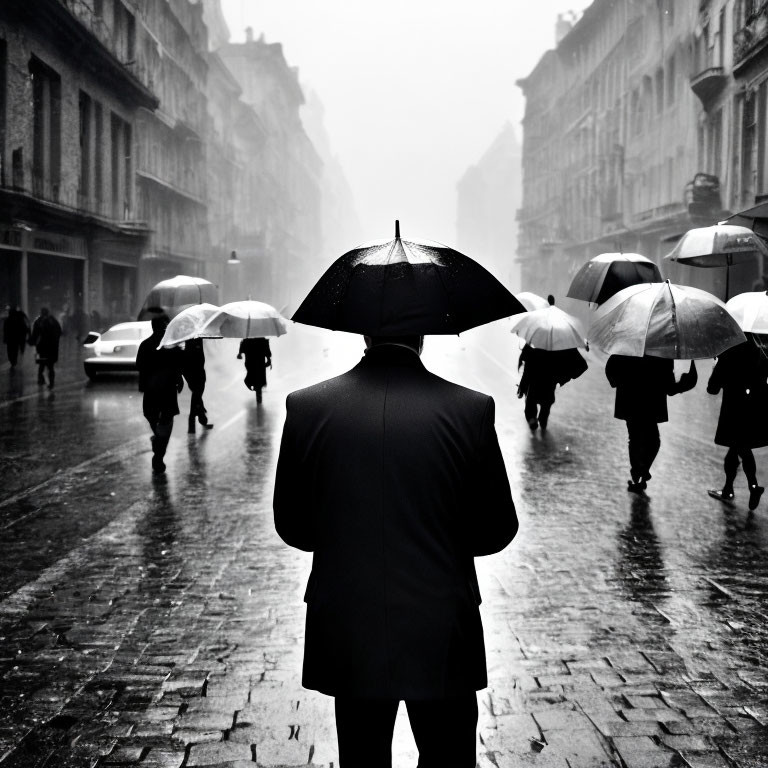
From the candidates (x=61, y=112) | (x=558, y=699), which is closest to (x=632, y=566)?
(x=558, y=699)

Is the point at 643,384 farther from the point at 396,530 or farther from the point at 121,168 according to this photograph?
the point at 121,168

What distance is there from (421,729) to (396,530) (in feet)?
1.79

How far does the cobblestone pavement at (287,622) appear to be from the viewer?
12.8ft

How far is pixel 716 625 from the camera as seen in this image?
5293 millimetres

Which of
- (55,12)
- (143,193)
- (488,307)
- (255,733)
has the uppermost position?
(55,12)

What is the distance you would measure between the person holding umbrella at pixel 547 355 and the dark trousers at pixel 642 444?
116 inches

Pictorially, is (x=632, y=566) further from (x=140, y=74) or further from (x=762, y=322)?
(x=140, y=74)

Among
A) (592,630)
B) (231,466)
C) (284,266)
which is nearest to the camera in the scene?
(592,630)

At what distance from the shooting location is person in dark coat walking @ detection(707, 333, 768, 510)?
27.1ft

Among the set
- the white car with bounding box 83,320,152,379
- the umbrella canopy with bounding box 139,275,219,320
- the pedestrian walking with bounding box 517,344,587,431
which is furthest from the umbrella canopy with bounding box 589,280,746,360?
the white car with bounding box 83,320,152,379

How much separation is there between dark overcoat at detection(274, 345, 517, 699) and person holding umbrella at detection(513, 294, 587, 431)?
9.42 metres

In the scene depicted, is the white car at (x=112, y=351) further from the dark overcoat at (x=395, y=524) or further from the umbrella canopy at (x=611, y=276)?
the dark overcoat at (x=395, y=524)

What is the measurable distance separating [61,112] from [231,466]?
22.8 meters

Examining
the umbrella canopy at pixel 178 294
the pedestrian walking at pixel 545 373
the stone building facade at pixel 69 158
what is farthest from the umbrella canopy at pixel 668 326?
the stone building facade at pixel 69 158
